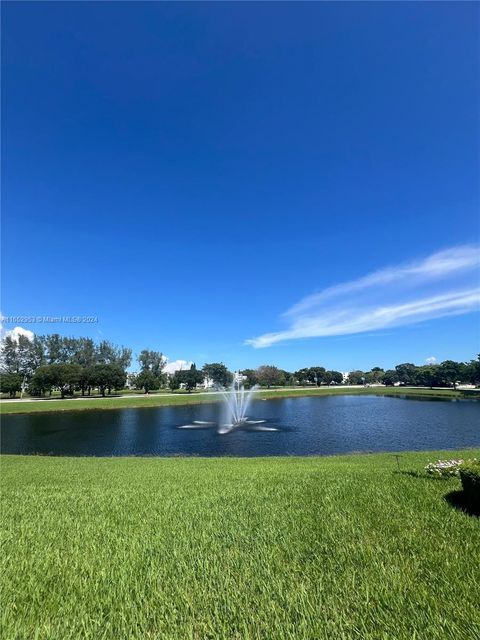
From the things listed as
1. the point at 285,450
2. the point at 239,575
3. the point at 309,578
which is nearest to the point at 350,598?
the point at 309,578

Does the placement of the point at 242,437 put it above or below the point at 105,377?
below

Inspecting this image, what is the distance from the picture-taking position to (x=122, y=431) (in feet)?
115

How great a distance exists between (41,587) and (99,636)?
1.35m

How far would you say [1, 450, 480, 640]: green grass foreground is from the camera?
11.1ft

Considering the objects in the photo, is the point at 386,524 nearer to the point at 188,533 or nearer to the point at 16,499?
the point at 188,533

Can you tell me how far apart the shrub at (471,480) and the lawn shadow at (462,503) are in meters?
0.08

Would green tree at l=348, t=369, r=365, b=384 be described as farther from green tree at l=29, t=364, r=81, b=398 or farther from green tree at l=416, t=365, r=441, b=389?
green tree at l=29, t=364, r=81, b=398

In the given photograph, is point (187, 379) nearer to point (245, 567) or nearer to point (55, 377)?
point (55, 377)

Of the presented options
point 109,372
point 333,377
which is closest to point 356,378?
point 333,377

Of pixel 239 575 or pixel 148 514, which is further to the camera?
pixel 148 514

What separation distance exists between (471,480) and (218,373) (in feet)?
421

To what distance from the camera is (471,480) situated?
21.3ft

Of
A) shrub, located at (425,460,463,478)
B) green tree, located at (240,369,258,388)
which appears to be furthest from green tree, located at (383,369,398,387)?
shrub, located at (425,460,463,478)

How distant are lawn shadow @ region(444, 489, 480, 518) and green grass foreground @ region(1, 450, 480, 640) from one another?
5.4 inches
